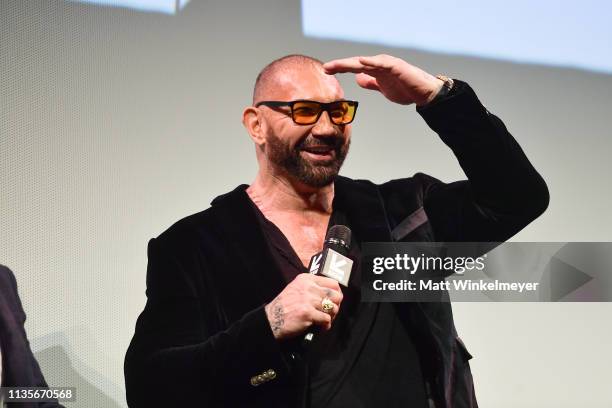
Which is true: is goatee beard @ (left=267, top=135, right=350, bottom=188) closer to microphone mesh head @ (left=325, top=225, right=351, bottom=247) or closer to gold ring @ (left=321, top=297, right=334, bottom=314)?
microphone mesh head @ (left=325, top=225, right=351, bottom=247)

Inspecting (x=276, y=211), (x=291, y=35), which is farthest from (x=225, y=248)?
(x=291, y=35)

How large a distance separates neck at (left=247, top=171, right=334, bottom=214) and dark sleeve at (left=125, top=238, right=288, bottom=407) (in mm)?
235

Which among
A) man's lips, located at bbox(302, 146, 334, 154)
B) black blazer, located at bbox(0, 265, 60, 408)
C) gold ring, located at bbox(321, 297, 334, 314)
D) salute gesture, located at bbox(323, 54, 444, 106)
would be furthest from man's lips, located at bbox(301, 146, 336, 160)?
black blazer, located at bbox(0, 265, 60, 408)

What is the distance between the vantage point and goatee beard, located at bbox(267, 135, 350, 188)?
1927 mm

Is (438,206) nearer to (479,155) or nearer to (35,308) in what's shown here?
(479,155)

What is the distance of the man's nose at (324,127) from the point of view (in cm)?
191

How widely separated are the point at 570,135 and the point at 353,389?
1245 mm

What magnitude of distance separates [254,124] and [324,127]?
24 centimetres

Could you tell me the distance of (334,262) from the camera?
1.65 metres

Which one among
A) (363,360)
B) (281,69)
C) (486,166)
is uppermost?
(281,69)

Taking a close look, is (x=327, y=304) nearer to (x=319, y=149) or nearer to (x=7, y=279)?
(x=319, y=149)

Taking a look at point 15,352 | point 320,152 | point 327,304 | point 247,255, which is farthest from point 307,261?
point 15,352

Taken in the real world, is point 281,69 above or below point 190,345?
above

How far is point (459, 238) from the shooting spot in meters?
1.98
